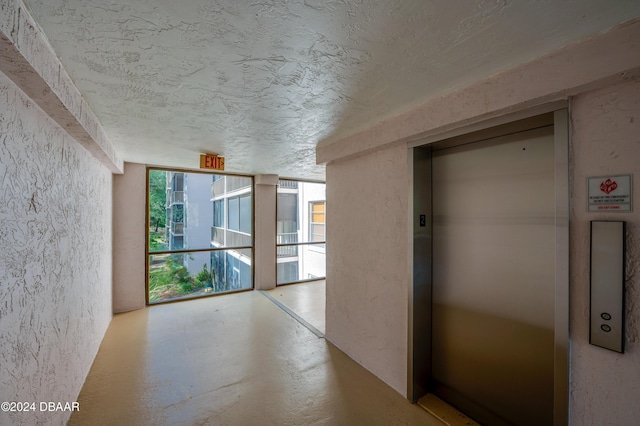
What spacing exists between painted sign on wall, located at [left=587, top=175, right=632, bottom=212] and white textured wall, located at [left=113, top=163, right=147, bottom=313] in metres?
4.90

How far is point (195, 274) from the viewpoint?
483 centimetres

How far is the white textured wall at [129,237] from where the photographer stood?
12.6 ft

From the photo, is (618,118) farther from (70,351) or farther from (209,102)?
(70,351)

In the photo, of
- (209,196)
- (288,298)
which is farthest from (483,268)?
(209,196)

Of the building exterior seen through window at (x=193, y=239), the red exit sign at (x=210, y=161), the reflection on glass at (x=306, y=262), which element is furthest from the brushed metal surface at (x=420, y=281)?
the reflection on glass at (x=306, y=262)

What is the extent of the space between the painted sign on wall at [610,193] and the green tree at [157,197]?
5.01m

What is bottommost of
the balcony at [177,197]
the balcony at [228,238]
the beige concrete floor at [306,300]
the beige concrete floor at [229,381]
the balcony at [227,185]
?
the beige concrete floor at [306,300]

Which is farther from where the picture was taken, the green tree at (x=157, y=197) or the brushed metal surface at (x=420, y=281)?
the green tree at (x=157, y=197)

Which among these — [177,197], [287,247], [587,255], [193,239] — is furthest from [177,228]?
[587,255]

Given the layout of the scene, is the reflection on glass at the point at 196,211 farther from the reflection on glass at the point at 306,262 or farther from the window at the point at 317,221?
the window at the point at 317,221

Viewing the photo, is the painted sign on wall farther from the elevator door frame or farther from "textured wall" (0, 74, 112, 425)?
"textured wall" (0, 74, 112, 425)

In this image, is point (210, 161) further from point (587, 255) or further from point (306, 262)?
point (306, 262)

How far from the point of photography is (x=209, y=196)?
5590 mm
